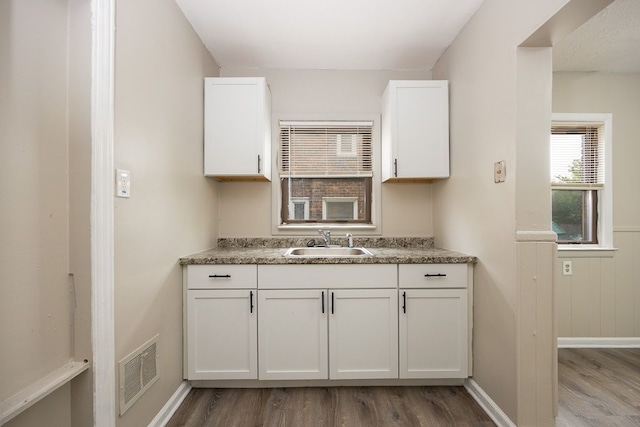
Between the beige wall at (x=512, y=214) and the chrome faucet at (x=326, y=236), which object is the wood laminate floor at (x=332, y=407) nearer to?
the beige wall at (x=512, y=214)

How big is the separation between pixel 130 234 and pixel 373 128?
2.17 meters

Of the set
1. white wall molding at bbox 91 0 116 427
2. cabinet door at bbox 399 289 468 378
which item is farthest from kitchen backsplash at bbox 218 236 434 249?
white wall molding at bbox 91 0 116 427

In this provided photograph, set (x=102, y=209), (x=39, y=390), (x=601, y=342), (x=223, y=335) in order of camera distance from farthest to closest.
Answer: (x=601, y=342)
(x=223, y=335)
(x=102, y=209)
(x=39, y=390)

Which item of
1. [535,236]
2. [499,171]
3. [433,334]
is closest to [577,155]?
[499,171]

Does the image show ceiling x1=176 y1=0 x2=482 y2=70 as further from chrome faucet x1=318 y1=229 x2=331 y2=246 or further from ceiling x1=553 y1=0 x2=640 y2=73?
chrome faucet x1=318 y1=229 x2=331 y2=246

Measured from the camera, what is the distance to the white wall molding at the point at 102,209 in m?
1.26

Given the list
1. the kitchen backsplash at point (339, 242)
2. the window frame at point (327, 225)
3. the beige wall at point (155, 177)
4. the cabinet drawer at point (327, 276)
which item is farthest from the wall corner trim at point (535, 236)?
the beige wall at point (155, 177)

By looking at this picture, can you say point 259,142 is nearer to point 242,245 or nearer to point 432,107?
point 242,245

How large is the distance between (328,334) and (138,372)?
110 centimetres

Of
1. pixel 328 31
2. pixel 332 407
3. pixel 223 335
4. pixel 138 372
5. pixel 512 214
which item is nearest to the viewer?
pixel 138 372

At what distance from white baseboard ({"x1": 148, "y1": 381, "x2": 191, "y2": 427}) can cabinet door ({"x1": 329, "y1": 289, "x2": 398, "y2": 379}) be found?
1034mm

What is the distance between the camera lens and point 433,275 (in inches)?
81.6

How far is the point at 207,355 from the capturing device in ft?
6.68

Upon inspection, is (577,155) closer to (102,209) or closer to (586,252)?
(586,252)
